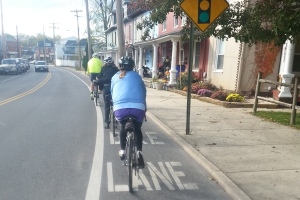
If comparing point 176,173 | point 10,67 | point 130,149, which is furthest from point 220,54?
point 10,67

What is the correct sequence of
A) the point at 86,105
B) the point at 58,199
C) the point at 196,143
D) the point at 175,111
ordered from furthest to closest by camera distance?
the point at 86,105 < the point at 175,111 < the point at 196,143 < the point at 58,199

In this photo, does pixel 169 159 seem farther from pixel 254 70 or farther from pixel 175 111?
pixel 254 70

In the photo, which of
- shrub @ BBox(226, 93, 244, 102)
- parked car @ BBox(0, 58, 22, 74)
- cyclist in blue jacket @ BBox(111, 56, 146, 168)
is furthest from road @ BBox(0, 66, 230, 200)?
parked car @ BBox(0, 58, 22, 74)

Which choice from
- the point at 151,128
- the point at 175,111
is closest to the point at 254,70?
the point at 175,111

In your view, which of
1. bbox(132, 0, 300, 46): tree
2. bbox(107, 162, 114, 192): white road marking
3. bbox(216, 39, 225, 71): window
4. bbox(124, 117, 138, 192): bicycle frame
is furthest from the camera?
bbox(216, 39, 225, 71): window

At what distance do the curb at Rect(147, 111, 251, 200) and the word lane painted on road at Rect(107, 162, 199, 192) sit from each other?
0.42 m

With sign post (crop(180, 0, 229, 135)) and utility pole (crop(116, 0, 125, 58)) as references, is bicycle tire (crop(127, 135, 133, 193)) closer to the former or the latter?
sign post (crop(180, 0, 229, 135))

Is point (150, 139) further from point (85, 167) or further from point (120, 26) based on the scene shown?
point (120, 26)

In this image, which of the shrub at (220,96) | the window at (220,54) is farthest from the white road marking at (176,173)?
the window at (220,54)

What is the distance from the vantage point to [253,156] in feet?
18.8

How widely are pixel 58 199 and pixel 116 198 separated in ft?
2.63

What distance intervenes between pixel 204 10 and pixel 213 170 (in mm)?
3635

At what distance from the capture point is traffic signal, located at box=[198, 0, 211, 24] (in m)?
6.54

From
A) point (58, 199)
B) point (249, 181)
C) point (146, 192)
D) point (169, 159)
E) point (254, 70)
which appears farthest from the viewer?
point (254, 70)
